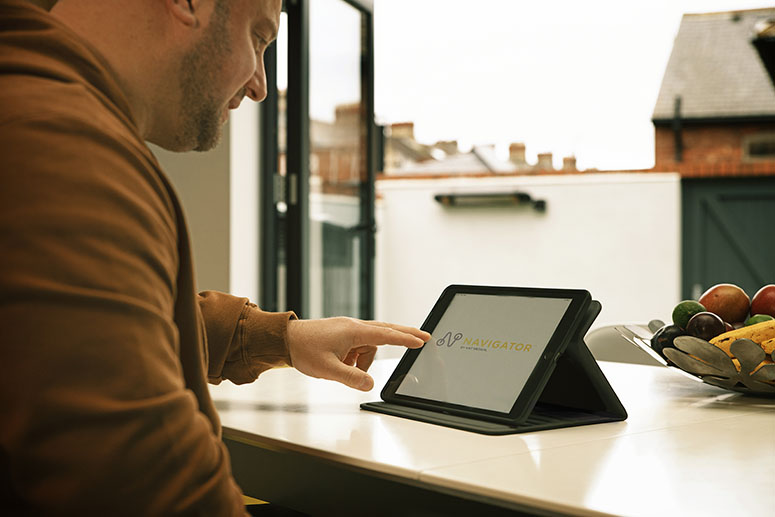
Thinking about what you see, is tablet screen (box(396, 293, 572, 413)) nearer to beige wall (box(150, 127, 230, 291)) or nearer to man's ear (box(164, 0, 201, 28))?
man's ear (box(164, 0, 201, 28))

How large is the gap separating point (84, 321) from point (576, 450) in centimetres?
48

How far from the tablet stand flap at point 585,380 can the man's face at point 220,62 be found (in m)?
0.45

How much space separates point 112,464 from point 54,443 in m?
0.03

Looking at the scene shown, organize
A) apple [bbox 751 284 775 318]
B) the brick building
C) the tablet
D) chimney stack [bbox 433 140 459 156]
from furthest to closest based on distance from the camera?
chimney stack [bbox 433 140 459 156] < the brick building < apple [bbox 751 284 775 318] < the tablet

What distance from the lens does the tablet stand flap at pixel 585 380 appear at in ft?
3.01

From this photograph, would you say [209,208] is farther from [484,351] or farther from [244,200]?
[484,351]

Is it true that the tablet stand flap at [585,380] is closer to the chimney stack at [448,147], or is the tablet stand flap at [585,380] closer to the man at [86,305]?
the man at [86,305]

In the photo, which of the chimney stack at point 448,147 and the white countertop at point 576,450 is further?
the chimney stack at point 448,147

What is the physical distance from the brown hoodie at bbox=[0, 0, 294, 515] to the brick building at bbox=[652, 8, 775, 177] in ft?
49.6

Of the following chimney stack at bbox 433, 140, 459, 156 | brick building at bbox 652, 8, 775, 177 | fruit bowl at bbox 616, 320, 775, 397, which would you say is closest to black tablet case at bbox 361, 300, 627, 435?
fruit bowl at bbox 616, 320, 775, 397

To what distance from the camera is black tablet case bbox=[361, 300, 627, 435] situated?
886mm

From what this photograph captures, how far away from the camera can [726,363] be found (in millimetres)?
987

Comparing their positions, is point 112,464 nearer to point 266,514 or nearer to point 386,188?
point 266,514

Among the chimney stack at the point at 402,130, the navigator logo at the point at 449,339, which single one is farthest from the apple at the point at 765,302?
the chimney stack at the point at 402,130
